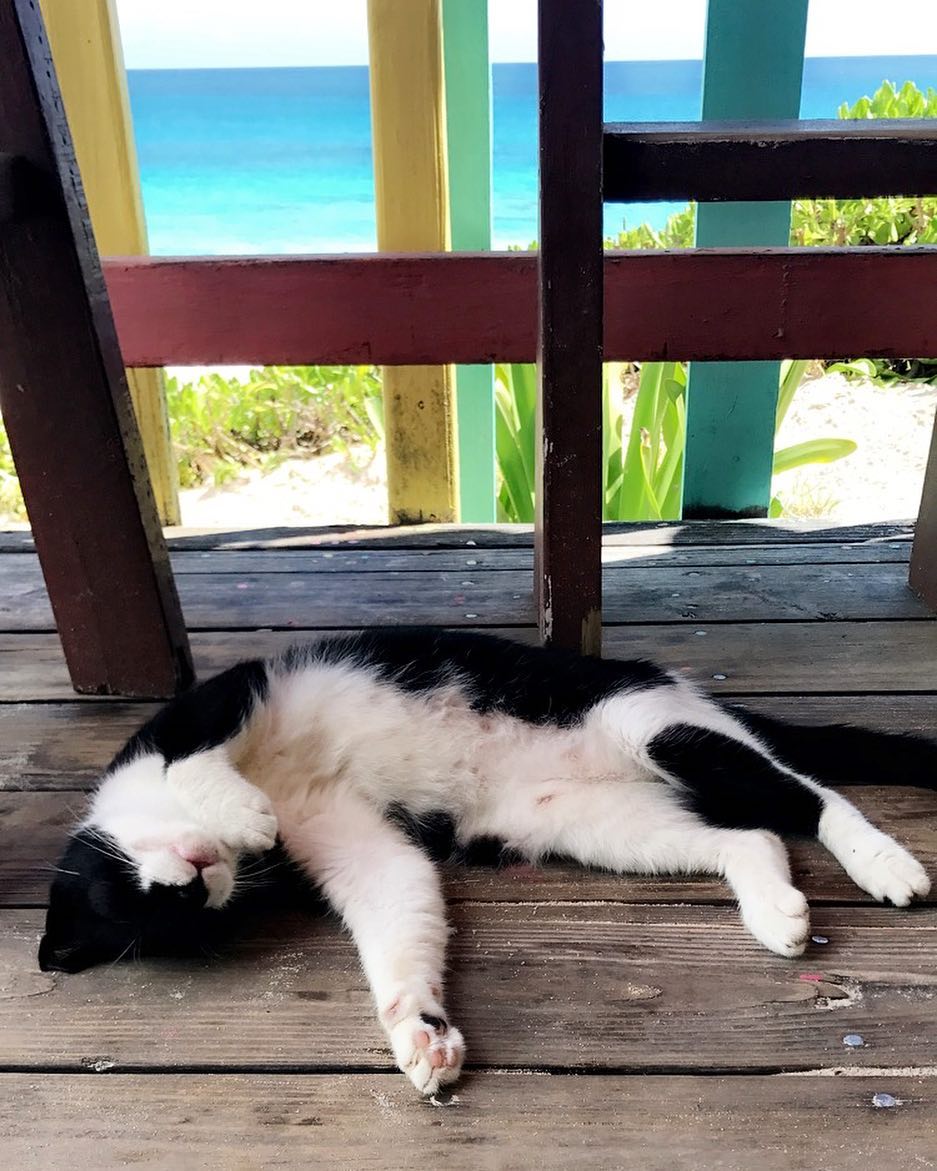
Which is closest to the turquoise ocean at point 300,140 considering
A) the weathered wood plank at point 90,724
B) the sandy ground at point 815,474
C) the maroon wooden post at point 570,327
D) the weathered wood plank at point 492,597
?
the sandy ground at point 815,474

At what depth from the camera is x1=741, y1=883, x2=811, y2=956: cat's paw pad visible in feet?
3.67

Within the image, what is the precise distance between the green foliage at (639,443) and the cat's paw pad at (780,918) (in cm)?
147

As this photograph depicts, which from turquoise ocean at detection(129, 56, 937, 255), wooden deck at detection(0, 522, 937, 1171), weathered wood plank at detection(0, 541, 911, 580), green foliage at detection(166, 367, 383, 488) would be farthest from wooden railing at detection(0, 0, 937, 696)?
turquoise ocean at detection(129, 56, 937, 255)

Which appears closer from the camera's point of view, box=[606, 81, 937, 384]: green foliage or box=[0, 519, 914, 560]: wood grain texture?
box=[0, 519, 914, 560]: wood grain texture

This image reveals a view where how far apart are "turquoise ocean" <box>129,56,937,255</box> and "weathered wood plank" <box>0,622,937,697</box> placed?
1020 cm

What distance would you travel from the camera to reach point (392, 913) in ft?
3.88

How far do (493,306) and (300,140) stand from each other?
59.7ft

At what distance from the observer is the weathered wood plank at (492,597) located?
199 centimetres

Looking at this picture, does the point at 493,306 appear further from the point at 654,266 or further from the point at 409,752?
the point at 409,752

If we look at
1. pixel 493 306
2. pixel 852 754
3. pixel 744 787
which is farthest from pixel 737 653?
pixel 493 306

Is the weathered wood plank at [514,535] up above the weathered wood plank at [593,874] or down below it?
below

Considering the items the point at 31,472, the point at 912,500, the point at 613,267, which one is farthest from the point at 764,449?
the point at 912,500

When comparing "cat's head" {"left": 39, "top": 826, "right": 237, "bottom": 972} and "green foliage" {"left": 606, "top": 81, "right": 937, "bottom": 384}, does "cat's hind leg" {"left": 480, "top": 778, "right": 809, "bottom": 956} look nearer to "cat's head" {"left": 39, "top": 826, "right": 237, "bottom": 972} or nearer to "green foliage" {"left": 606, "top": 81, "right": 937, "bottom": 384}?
"cat's head" {"left": 39, "top": 826, "right": 237, "bottom": 972}

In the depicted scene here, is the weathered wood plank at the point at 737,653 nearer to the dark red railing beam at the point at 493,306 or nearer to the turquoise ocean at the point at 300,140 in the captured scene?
the dark red railing beam at the point at 493,306
